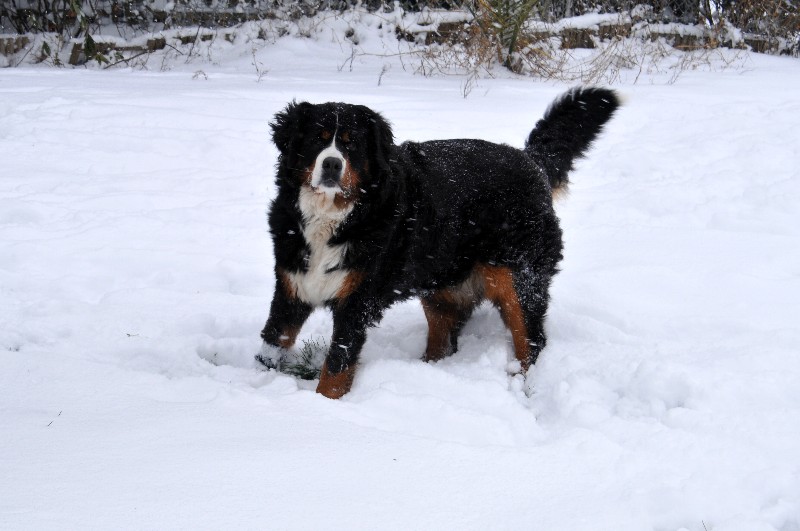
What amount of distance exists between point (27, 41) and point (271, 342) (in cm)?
1015

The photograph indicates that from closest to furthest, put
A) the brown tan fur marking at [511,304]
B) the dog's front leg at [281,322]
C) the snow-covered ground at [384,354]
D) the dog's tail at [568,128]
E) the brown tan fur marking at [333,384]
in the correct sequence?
the snow-covered ground at [384,354], the brown tan fur marking at [333,384], the dog's front leg at [281,322], the brown tan fur marking at [511,304], the dog's tail at [568,128]

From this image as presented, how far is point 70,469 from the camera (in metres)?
2.36

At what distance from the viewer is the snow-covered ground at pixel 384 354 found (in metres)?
2.43

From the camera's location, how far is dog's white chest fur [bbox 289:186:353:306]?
11.5ft

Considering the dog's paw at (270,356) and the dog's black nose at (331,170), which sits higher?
the dog's black nose at (331,170)

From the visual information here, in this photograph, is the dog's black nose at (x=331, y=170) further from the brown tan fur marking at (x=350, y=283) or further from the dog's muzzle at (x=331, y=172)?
the brown tan fur marking at (x=350, y=283)

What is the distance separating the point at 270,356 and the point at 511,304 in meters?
1.34

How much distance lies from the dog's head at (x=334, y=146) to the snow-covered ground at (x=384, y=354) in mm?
956

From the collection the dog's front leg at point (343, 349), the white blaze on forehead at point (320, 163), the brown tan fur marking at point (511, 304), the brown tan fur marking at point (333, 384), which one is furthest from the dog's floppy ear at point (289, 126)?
the brown tan fur marking at point (511, 304)

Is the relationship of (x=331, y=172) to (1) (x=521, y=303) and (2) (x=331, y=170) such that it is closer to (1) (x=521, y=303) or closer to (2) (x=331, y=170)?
(2) (x=331, y=170)

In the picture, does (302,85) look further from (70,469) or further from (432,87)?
(70,469)

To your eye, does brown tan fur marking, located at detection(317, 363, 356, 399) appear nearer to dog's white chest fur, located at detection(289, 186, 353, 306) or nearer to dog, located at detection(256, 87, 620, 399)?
dog, located at detection(256, 87, 620, 399)

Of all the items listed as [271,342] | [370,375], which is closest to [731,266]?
[370,375]

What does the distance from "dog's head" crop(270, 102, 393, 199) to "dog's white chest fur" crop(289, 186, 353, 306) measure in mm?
82
